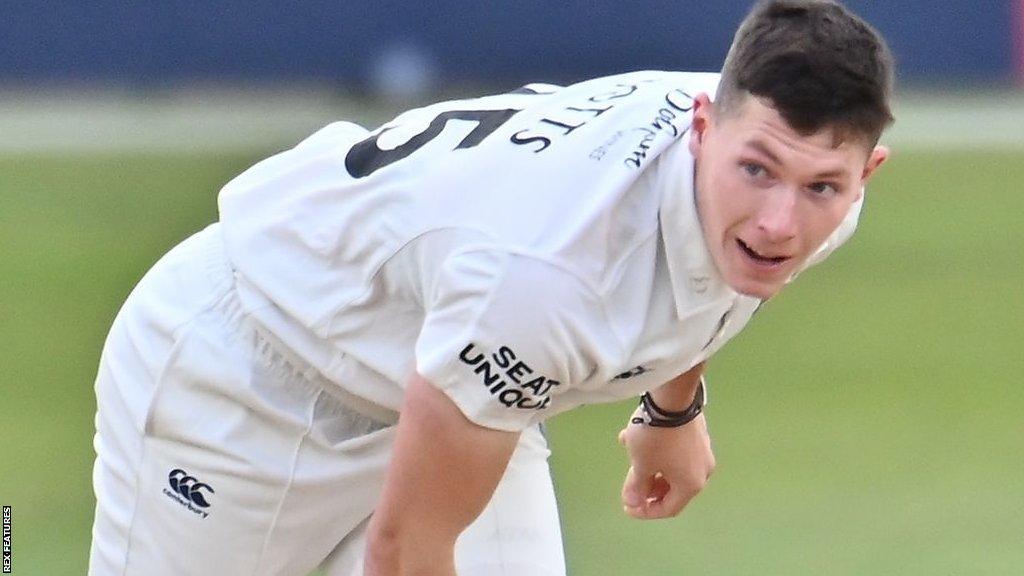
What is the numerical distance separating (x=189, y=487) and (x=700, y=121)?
58.3 inches

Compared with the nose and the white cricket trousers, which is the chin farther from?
the white cricket trousers

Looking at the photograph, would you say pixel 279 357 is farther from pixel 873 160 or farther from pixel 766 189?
pixel 873 160

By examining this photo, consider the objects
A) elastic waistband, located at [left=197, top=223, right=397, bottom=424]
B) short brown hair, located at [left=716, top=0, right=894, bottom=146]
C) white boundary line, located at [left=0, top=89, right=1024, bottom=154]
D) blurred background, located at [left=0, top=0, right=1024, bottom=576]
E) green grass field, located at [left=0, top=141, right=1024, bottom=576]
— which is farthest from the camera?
white boundary line, located at [left=0, top=89, right=1024, bottom=154]

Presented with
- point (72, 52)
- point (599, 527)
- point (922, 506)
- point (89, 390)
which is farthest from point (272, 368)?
point (72, 52)

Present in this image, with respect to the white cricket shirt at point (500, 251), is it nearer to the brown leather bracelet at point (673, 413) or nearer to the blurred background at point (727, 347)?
the brown leather bracelet at point (673, 413)

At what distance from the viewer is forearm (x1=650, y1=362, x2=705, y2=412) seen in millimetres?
4492

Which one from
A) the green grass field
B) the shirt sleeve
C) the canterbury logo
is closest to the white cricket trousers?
the canterbury logo

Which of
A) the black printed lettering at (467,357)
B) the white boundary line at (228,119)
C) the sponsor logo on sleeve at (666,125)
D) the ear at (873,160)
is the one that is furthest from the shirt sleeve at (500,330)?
the white boundary line at (228,119)

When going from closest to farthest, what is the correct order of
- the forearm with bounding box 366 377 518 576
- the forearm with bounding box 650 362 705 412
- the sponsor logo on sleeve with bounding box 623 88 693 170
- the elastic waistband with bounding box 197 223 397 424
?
the forearm with bounding box 366 377 518 576 → the sponsor logo on sleeve with bounding box 623 88 693 170 → the elastic waistband with bounding box 197 223 397 424 → the forearm with bounding box 650 362 705 412

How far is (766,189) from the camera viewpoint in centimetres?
344

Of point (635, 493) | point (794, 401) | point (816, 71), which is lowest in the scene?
point (794, 401)

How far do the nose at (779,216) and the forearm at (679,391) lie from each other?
1049mm

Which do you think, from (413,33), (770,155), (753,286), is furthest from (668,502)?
(413,33)

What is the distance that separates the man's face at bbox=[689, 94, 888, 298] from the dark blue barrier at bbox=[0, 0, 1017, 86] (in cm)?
1336
